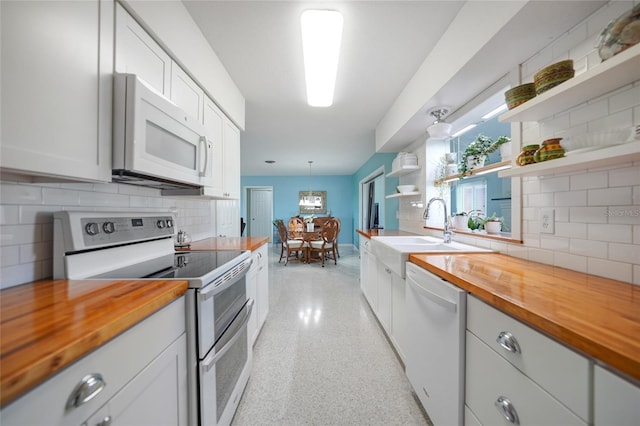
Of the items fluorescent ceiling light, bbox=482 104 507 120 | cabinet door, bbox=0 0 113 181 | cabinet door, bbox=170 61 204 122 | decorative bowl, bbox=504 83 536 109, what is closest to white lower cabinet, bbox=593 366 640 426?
decorative bowl, bbox=504 83 536 109

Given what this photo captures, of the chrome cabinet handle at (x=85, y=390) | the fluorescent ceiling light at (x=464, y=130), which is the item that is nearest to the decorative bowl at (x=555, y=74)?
the fluorescent ceiling light at (x=464, y=130)

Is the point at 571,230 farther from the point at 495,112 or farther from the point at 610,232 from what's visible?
the point at 495,112

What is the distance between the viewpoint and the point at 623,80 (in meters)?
0.86

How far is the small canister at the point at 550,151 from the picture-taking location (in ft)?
3.26

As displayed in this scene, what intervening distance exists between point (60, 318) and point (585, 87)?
73.2 inches

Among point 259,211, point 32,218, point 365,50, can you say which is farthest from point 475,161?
point 259,211

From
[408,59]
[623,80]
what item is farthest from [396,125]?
[623,80]

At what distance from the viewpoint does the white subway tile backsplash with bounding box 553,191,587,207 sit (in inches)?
41.7

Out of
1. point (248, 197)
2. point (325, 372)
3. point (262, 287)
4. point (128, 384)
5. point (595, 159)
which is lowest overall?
point (325, 372)

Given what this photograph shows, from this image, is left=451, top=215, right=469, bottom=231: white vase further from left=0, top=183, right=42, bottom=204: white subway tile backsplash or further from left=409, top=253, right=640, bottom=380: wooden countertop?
left=0, top=183, right=42, bottom=204: white subway tile backsplash

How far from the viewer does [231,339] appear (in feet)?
3.91

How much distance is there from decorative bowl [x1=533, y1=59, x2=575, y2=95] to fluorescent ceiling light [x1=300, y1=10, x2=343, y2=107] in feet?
3.58

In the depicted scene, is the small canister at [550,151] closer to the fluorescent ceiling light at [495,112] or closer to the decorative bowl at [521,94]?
the decorative bowl at [521,94]

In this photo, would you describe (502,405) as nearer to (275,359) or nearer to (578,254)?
(578,254)
